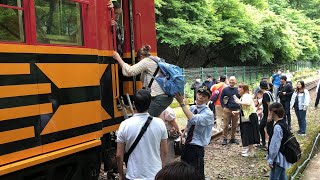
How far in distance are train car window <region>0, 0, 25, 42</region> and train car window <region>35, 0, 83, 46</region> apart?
7.8 inches

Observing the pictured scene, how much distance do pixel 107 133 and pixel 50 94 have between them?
1578mm

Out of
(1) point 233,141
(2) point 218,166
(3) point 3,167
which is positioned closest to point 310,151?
(1) point 233,141

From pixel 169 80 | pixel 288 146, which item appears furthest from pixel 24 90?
pixel 288 146

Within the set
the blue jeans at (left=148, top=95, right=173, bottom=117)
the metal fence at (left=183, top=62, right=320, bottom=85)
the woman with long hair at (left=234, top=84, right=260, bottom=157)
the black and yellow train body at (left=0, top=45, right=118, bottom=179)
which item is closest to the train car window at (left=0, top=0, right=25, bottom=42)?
the black and yellow train body at (left=0, top=45, right=118, bottom=179)

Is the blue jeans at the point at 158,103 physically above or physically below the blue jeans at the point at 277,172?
above

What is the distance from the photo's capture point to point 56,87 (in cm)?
394

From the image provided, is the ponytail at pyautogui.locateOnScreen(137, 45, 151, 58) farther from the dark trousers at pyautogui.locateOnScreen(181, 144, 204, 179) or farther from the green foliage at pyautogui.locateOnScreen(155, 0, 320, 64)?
the green foliage at pyautogui.locateOnScreen(155, 0, 320, 64)

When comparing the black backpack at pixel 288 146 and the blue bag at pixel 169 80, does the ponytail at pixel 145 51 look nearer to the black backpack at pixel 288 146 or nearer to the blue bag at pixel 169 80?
the blue bag at pixel 169 80

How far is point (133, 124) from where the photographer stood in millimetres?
3590

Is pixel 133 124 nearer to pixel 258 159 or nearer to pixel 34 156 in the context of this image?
pixel 34 156

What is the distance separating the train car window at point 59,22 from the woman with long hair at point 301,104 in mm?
7856

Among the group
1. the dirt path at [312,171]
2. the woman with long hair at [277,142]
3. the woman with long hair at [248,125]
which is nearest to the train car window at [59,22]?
the woman with long hair at [277,142]

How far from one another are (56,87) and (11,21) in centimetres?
75

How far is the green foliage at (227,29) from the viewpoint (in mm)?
19734
